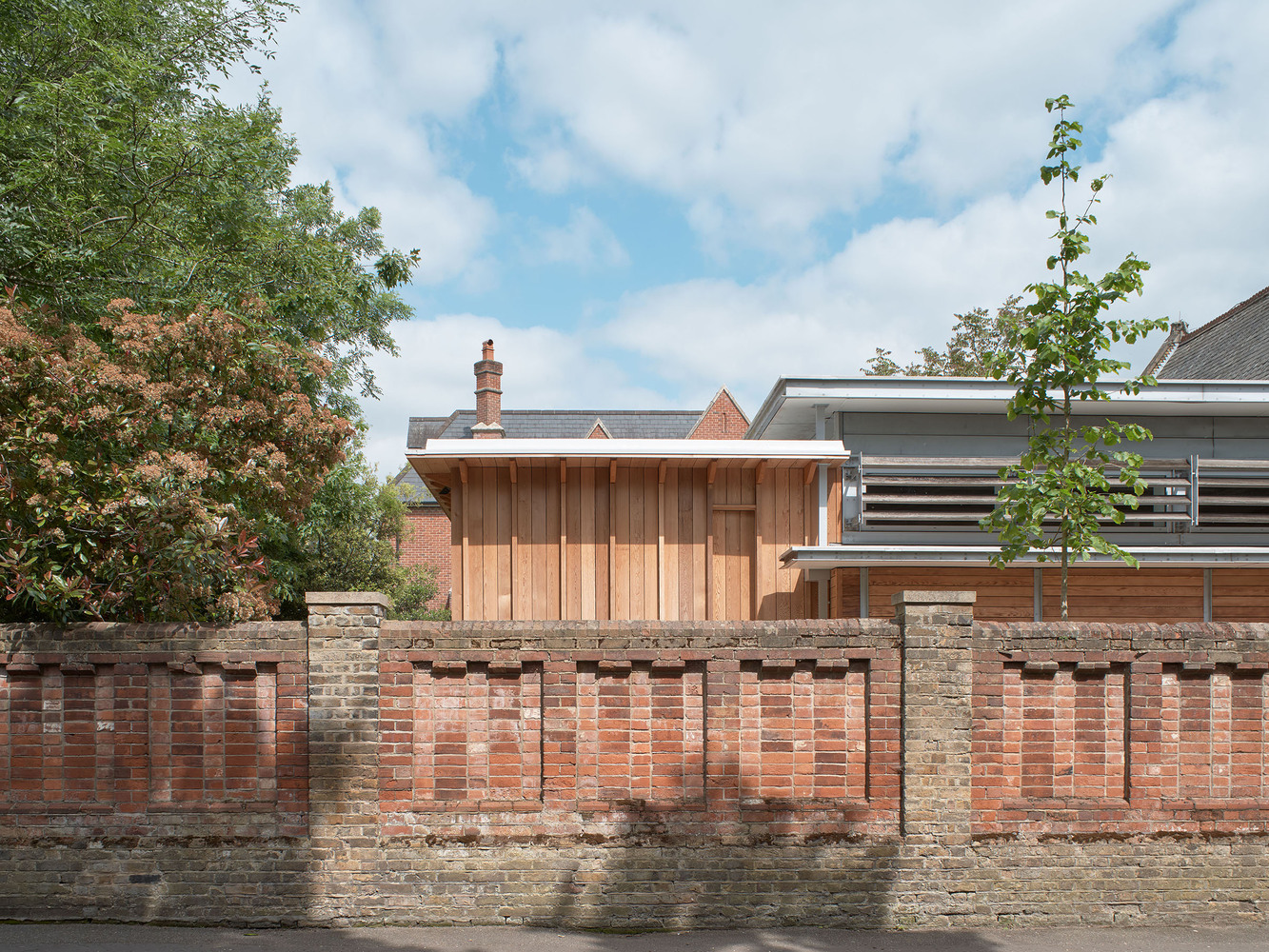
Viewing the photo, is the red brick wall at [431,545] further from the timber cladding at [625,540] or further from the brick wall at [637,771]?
the brick wall at [637,771]

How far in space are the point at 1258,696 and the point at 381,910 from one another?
6.76m

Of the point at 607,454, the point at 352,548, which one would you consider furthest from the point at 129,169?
the point at 352,548

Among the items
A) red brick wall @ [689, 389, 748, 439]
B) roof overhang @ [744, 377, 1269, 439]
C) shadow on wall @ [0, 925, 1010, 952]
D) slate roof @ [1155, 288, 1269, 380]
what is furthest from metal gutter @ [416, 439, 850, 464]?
red brick wall @ [689, 389, 748, 439]

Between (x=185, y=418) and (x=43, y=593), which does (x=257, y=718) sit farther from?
(x=185, y=418)

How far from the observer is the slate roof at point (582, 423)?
40.6 metres

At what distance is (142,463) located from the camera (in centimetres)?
641

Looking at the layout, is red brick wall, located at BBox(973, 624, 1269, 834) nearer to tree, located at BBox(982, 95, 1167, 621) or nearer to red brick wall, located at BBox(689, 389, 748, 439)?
tree, located at BBox(982, 95, 1167, 621)

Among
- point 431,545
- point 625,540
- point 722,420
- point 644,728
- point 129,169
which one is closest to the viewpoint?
point 644,728

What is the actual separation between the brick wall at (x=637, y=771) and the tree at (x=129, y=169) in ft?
13.0

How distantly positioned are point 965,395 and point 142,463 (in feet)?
29.3

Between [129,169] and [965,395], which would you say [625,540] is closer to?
[965,395]

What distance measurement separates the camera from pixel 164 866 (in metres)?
6.17

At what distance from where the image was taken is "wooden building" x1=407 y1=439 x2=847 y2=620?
1022 cm

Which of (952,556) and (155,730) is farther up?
(952,556)
